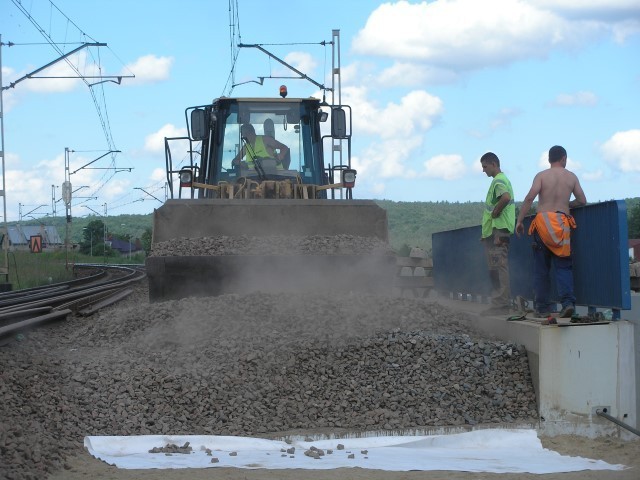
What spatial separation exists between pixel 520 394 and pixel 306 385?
1.87 metres

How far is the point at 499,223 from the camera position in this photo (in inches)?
379

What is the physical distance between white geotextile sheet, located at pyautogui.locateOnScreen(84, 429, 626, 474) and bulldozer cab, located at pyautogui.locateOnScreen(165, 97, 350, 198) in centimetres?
681

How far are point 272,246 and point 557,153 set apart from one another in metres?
4.00

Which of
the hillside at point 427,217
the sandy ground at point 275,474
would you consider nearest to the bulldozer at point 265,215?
the sandy ground at point 275,474

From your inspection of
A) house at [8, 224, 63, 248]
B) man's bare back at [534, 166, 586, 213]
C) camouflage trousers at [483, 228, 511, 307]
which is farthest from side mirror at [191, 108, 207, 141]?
house at [8, 224, 63, 248]

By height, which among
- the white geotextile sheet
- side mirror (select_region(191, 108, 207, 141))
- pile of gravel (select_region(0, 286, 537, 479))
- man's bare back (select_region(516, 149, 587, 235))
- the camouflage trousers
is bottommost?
the white geotextile sheet

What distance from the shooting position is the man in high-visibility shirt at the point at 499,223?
953 cm

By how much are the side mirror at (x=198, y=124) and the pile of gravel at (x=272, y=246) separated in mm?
A: 1759

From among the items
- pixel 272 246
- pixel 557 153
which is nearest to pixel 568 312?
pixel 557 153

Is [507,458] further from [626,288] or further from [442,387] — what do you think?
[626,288]

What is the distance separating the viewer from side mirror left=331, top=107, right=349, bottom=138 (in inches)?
509

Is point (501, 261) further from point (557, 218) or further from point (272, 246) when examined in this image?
point (272, 246)

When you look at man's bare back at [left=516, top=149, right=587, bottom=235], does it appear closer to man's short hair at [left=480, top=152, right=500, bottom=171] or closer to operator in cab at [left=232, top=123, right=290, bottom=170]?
man's short hair at [left=480, top=152, right=500, bottom=171]

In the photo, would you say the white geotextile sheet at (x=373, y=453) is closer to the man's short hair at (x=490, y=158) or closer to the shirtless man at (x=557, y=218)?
the shirtless man at (x=557, y=218)
